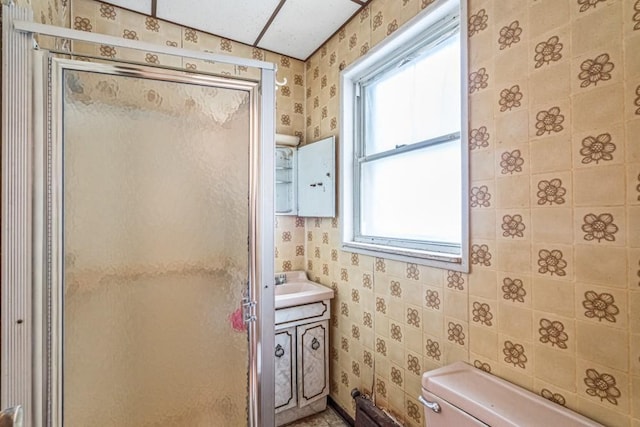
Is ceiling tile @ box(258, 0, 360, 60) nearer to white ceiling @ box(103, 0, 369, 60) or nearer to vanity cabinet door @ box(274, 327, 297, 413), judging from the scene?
white ceiling @ box(103, 0, 369, 60)

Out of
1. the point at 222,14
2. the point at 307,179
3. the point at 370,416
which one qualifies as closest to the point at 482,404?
the point at 370,416

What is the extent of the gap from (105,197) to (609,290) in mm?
1509

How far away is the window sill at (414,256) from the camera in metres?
1.16

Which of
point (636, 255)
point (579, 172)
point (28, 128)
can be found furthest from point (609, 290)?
point (28, 128)

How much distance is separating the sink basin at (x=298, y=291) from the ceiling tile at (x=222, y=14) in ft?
5.50

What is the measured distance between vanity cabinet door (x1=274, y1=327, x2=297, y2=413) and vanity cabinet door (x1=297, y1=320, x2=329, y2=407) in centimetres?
4

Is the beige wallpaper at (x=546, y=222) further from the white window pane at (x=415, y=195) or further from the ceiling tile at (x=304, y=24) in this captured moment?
the ceiling tile at (x=304, y=24)

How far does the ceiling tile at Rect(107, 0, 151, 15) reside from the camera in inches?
65.4

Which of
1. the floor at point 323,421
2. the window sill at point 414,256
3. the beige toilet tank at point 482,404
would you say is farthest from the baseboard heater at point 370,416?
the window sill at point 414,256

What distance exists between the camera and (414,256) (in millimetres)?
1340

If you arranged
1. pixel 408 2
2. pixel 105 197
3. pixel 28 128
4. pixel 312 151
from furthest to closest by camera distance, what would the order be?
pixel 312 151 < pixel 408 2 < pixel 105 197 < pixel 28 128

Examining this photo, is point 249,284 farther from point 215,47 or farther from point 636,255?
point 215,47

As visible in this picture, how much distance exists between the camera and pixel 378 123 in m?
1.77

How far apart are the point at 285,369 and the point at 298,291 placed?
1.72 feet
